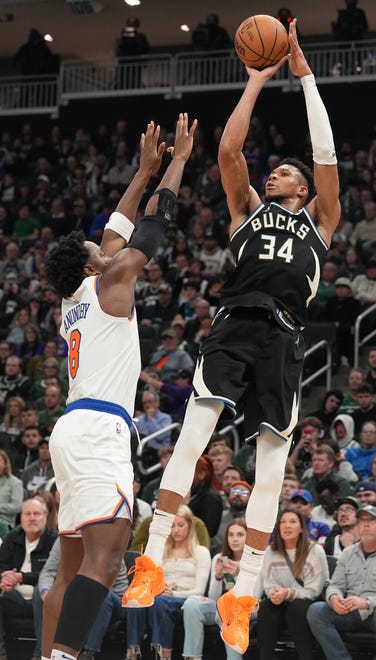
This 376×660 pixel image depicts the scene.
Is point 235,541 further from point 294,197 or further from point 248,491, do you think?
point 294,197

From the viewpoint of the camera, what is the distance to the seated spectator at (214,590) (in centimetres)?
952

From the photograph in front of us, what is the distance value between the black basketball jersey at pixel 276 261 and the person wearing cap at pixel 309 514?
443 cm

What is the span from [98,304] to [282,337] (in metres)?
1.02

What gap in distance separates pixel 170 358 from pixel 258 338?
893cm

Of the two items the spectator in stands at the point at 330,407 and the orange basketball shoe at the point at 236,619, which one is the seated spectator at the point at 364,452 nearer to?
the spectator in stands at the point at 330,407

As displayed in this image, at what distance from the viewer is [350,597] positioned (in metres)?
9.13

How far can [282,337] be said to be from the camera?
6.11 m

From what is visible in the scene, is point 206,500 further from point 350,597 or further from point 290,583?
point 350,597

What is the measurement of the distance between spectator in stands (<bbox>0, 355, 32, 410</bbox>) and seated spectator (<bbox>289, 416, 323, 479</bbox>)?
4607 millimetres

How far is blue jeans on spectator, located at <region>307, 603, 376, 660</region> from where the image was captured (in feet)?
29.9

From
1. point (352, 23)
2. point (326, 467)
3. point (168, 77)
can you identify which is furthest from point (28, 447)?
point (168, 77)

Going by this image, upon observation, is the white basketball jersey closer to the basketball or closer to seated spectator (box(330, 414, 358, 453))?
the basketball

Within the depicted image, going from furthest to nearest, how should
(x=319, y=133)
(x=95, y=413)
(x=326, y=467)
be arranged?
(x=326, y=467) → (x=319, y=133) → (x=95, y=413)

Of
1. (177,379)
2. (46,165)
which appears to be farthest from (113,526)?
(46,165)
